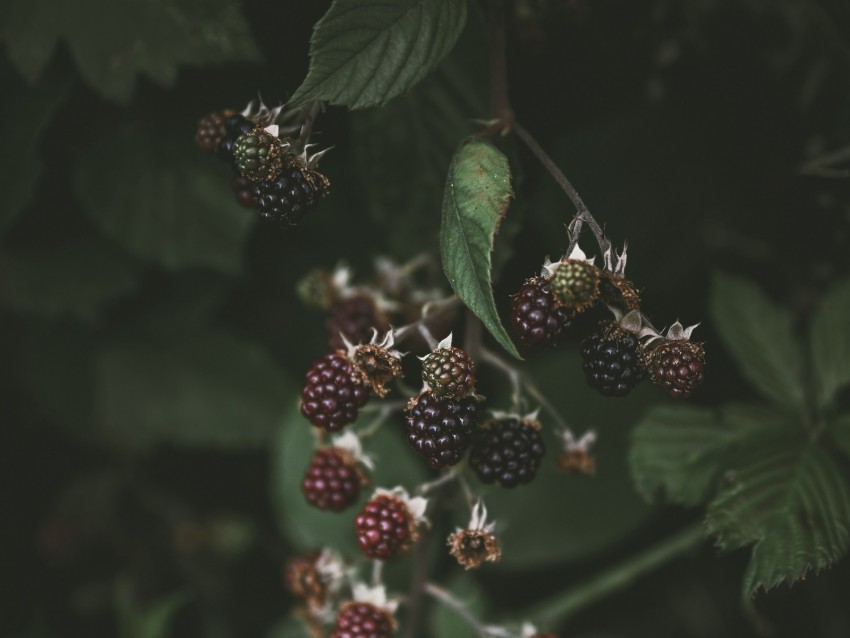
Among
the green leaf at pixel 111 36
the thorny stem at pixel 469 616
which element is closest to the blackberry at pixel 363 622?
the thorny stem at pixel 469 616

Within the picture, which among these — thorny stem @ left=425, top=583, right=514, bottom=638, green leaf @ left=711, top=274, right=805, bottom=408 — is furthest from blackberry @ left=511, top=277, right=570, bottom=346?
green leaf @ left=711, top=274, right=805, bottom=408

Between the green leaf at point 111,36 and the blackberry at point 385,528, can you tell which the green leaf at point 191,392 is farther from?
the blackberry at point 385,528

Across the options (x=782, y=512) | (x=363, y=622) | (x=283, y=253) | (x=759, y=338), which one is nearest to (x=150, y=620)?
(x=363, y=622)

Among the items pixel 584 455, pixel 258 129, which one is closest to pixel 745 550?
pixel 584 455

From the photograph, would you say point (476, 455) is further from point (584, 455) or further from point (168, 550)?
point (168, 550)

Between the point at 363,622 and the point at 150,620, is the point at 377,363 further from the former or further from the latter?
the point at 150,620

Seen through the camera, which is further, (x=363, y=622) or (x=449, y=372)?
(x=363, y=622)
